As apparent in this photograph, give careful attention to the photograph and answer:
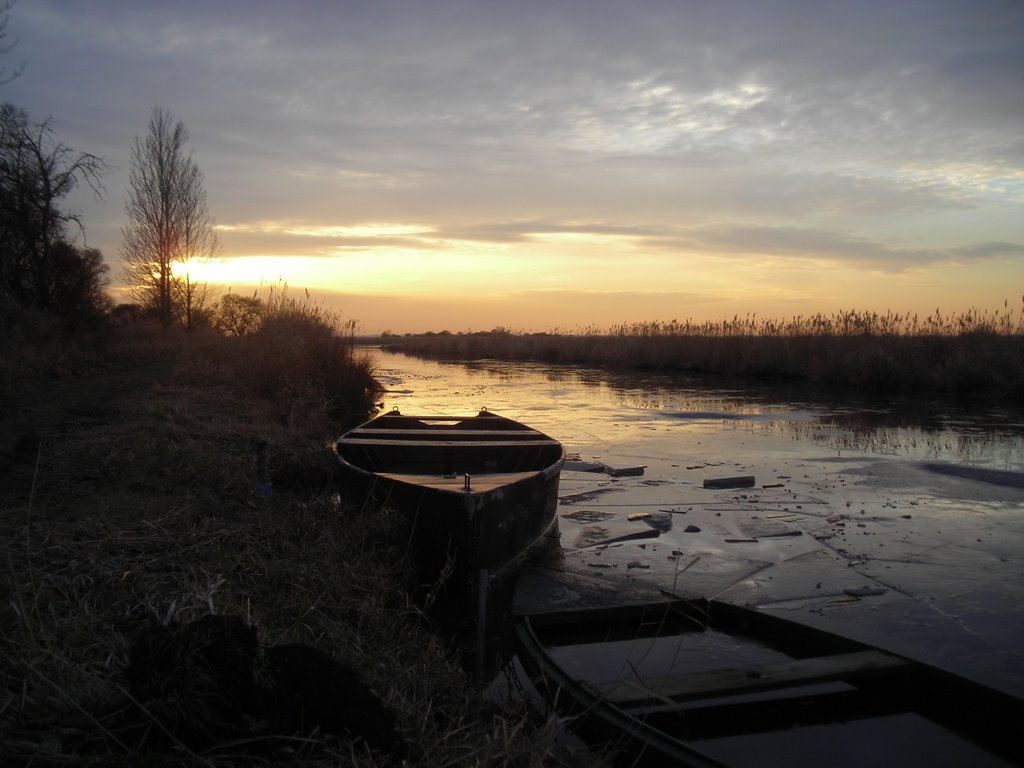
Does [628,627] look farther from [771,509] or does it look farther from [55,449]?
[55,449]

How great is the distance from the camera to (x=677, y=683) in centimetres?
353

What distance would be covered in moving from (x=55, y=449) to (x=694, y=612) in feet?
21.6

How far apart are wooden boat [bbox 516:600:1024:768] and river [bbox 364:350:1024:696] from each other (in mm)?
582

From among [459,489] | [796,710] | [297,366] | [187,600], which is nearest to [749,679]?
[796,710]

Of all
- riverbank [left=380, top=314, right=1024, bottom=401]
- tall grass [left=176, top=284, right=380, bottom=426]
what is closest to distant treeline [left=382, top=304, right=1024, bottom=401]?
riverbank [left=380, top=314, right=1024, bottom=401]

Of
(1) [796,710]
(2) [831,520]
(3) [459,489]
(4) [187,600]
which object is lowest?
(1) [796,710]

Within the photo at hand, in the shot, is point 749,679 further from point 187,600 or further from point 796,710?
point 187,600

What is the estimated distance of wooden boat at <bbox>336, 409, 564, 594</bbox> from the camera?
494cm

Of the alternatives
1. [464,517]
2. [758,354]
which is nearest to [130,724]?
[464,517]

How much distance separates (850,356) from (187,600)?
23.2 metres

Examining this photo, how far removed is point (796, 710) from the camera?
3.55 metres

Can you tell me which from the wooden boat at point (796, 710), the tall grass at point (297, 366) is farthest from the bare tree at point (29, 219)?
the wooden boat at point (796, 710)

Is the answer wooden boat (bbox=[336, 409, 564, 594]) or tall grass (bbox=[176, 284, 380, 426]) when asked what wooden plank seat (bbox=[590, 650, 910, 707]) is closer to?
wooden boat (bbox=[336, 409, 564, 594])

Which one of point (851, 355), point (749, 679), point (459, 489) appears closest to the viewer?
point (749, 679)
